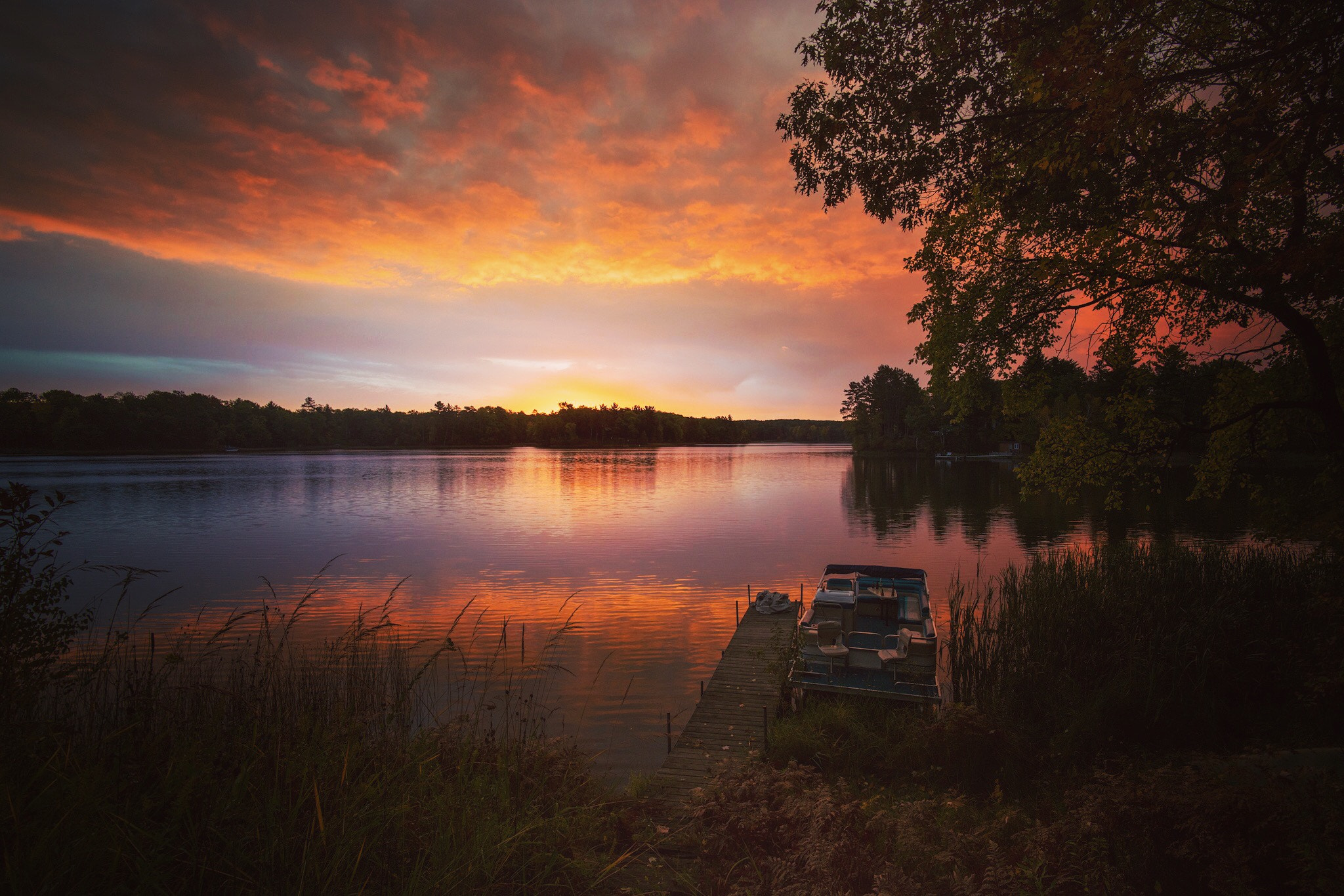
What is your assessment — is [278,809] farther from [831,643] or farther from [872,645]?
[872,645]

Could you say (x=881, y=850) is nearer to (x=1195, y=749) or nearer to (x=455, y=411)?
(x=1195, y=749)

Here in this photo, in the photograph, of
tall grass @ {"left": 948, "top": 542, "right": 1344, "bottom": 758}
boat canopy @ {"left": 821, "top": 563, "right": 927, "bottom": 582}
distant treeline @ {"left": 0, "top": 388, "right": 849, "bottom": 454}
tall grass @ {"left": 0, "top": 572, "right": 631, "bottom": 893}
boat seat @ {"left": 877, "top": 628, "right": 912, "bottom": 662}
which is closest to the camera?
tall grass @ {"left": 0, "top": 572, "right": 631, "bottom": 893}

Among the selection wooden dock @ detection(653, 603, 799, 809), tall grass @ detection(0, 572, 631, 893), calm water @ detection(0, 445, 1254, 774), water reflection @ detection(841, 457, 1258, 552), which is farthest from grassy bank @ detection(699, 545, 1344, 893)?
water reflection @ detection(841, 457, 1258, 552)

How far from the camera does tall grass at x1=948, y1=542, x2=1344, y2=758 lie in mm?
8695

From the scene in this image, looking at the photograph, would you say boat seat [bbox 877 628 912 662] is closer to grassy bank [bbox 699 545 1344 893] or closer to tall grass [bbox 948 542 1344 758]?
grassy bank [bbox 699 545 1344 893]

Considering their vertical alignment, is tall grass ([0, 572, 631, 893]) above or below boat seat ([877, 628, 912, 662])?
above

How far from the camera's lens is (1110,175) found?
896cm

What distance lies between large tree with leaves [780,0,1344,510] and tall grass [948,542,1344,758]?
331cm

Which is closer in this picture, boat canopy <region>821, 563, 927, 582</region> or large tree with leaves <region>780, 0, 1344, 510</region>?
large tree with leaves <region>780, 0, 1344, 510</region>

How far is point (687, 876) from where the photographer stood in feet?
15.2

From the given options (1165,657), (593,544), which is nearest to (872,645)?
(1165,657)

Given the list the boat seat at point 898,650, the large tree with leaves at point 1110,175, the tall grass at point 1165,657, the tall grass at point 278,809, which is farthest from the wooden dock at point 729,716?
the large tree with leaves at point 1110,175

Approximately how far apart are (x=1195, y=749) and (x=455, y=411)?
20521cm

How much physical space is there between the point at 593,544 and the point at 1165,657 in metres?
23.2
